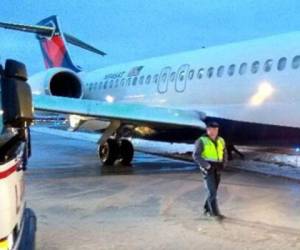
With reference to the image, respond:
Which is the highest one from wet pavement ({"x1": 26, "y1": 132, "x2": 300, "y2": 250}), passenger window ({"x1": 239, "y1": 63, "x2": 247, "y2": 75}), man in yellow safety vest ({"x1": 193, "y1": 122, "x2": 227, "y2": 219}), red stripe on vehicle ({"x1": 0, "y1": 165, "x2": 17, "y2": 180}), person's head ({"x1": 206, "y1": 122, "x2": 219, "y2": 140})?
passenger window ({"x1": 239, "y1": 63, "x2": 247, "y2": 75})

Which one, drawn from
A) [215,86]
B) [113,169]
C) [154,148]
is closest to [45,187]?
[113,169]

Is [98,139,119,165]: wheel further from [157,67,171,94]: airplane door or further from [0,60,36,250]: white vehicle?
[0,60,36,250]: white vehicle

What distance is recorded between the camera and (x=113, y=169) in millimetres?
14430

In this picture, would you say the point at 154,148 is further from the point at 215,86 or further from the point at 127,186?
the point at 127,186

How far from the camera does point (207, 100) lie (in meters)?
13.5

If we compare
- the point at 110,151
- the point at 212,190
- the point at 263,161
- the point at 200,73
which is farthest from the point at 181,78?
the point at 212,190

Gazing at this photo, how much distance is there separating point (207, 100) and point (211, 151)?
A: 5667 mm

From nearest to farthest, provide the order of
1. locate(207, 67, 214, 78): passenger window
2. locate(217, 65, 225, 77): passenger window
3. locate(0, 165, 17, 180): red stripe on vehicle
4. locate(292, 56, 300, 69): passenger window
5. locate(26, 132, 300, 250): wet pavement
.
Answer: locate(0, 165, 17, 180): red stripe on vehicle
locate(26, 132, 300, 250): wet pavement
locate(292, 56, 300, 69): passenger window
locate(217, 65, 225, 77): passenger window
locate(207, 67, 214, 78): passenger window

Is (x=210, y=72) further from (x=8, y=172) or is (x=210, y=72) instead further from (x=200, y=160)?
(x=8, y=172)

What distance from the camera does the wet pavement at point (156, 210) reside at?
21.2ft

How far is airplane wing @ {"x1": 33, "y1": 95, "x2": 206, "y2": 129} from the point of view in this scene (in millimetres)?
13047

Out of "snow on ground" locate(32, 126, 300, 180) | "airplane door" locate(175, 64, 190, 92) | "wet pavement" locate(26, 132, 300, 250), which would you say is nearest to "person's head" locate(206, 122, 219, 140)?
"wet pavement" locate(26, 132, 300, 250)

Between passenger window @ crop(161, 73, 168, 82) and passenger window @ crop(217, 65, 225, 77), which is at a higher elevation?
passenger window @ crop(217, 65, 225, 77)

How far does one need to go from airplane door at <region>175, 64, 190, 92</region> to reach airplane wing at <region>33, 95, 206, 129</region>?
126 centimetres
